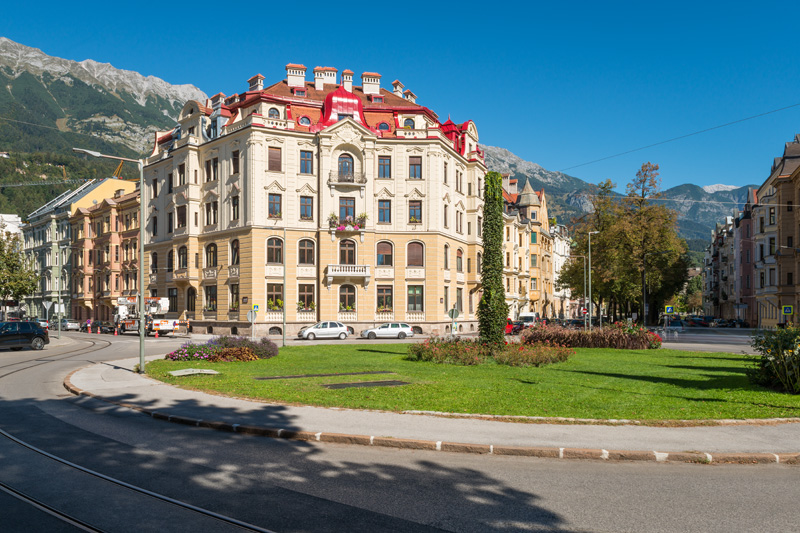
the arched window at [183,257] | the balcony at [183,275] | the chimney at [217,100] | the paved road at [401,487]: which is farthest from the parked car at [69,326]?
the paved road at [401,487]

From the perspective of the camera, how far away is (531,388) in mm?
16531

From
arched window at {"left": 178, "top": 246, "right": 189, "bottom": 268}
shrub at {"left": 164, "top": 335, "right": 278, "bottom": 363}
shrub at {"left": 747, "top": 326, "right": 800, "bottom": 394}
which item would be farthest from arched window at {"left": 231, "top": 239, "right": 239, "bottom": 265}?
shrub at {"left": 747, "top": 326, "right": 800, "bottom": 394}

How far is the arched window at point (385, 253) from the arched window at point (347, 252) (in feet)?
7.77

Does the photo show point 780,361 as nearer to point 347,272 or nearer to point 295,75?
point 347,272

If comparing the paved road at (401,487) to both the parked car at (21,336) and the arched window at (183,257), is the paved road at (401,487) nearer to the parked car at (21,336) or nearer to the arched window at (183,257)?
the parked car at (21,336)

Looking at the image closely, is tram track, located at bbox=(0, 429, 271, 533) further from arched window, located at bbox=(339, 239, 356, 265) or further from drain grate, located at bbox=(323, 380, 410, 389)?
arched window, located at bbox=(339, 239, 356, 265)

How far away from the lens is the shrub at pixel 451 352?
24.6m

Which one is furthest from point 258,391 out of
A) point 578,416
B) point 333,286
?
point 333,286

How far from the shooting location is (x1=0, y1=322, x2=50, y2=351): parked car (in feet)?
116

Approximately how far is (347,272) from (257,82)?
20766 mm

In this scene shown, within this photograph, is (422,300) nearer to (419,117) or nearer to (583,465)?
(419,117)

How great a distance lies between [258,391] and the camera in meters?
16.0

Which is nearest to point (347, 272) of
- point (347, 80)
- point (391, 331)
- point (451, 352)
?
point (391, 331)

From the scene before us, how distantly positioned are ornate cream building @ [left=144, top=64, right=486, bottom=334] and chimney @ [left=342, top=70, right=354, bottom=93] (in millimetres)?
94
